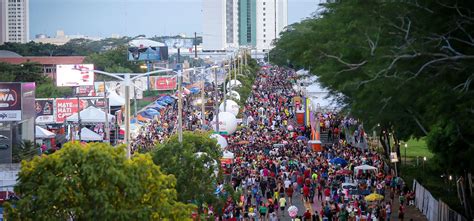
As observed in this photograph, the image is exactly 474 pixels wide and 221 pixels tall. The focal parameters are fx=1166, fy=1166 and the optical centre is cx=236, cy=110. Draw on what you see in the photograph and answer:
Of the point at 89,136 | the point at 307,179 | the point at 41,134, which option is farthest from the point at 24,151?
the point at 307,179

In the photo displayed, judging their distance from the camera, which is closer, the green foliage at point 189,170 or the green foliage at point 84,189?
the green foliage at point 84,189

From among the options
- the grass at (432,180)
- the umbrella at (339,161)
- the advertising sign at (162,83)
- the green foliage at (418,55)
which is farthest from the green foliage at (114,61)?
the green foliage at (418,55)

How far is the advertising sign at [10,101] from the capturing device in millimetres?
50281

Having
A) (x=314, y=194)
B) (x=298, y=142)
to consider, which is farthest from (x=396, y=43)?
(x=298, y=142)

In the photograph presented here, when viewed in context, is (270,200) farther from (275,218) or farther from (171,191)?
(171,191)

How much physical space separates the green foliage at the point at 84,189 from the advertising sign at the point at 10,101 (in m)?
26.5

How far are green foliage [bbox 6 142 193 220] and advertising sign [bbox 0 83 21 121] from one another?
26.5m

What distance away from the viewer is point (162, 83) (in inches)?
4815

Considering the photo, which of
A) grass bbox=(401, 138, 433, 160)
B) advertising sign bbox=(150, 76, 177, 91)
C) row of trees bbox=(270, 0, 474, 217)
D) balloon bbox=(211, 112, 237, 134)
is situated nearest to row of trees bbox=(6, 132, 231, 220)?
row of trees bbox=(270, 0, 474, 217)

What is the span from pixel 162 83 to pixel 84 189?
324 feet

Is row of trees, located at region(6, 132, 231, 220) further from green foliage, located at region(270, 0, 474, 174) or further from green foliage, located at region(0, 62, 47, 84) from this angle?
green foliage, located at region(0, 62, 47, 84)

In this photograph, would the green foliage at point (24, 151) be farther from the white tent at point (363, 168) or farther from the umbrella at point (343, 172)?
the white tent at point (363, 168)

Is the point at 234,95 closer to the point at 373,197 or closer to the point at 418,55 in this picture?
the point at 373,197

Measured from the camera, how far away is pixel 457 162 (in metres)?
33.8
